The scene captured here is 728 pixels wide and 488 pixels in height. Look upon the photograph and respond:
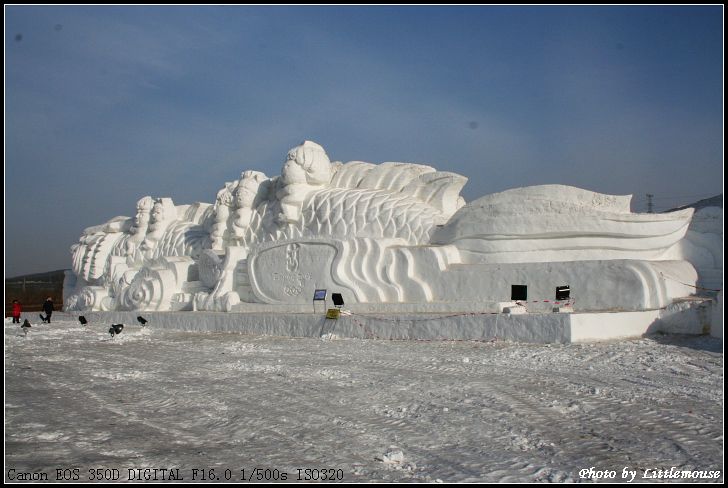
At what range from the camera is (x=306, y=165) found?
11.4m

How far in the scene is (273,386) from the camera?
18.1 ft

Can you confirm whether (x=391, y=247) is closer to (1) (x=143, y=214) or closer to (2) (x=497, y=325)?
(2) (x=497, y=325)

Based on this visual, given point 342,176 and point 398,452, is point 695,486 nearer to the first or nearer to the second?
point 398,452

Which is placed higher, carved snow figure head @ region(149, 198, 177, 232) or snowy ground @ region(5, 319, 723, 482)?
carved snow figure head @ region(149, 198, 177, 232)

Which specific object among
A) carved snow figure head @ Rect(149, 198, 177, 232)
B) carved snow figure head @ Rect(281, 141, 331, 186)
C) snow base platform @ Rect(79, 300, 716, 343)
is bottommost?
snow base platform @ Rect(79, 300, 716, 343)

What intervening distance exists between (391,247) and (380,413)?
538cm

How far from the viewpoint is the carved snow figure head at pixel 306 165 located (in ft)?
37.3

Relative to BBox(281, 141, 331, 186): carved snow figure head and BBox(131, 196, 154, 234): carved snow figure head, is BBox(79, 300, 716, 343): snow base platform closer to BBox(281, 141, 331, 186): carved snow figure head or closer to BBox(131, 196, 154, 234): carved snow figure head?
BBox(281, 141, 331, 186): carved snow figure head

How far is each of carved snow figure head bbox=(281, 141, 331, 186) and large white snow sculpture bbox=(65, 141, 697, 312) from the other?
0.07 feet

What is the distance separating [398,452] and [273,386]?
2247 millimetres

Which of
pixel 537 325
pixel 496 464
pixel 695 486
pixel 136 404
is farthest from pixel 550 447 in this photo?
pixel 537 325

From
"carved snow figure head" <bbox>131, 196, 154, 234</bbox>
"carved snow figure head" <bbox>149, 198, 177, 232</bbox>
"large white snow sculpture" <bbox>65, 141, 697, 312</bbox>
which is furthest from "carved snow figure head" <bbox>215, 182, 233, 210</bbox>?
"carved snow figure head" <bbox>131, 196, 154, 234</bbox>

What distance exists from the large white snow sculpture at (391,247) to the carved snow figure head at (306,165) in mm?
23

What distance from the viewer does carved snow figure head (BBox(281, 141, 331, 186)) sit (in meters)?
11.4
